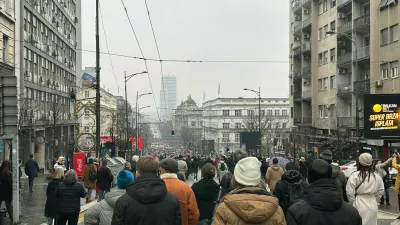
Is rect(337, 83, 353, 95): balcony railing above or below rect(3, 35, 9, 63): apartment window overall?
Result: below

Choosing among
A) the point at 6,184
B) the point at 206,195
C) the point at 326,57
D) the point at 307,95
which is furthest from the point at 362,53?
the point at 206,195

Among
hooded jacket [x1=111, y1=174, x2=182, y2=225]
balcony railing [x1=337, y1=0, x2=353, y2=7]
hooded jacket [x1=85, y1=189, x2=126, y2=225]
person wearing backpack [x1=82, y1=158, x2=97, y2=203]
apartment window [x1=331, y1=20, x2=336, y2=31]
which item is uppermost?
balcony railing [x1=337, y1=0, x2=353, y2=7]

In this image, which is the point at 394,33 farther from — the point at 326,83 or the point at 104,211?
the point at 104,211

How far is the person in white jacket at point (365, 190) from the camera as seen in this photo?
7359mm

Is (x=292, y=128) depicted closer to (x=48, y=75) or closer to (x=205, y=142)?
(x=48, y=75)

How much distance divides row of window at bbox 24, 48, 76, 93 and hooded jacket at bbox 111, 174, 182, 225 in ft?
113

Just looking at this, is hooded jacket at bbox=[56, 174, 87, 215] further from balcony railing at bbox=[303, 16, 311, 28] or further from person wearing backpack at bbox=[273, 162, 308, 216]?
balcony railing at bbox=[303, 16, 311, 28]

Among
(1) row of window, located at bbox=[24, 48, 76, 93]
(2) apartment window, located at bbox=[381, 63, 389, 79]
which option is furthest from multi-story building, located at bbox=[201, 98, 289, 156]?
(2) apartment window, located at bbox=[381, 63, 389, 79]

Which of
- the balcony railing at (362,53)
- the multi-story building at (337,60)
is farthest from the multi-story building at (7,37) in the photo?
the balcony railing at (362,53)

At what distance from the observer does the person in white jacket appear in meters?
7.36

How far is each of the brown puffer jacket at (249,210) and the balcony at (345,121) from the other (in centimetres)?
4081

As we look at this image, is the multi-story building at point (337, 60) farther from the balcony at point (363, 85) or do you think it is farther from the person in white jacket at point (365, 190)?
the person in white jacket at point (365, 190)

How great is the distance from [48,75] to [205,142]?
201 feet

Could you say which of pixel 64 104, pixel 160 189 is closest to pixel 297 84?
pixel 64 104
